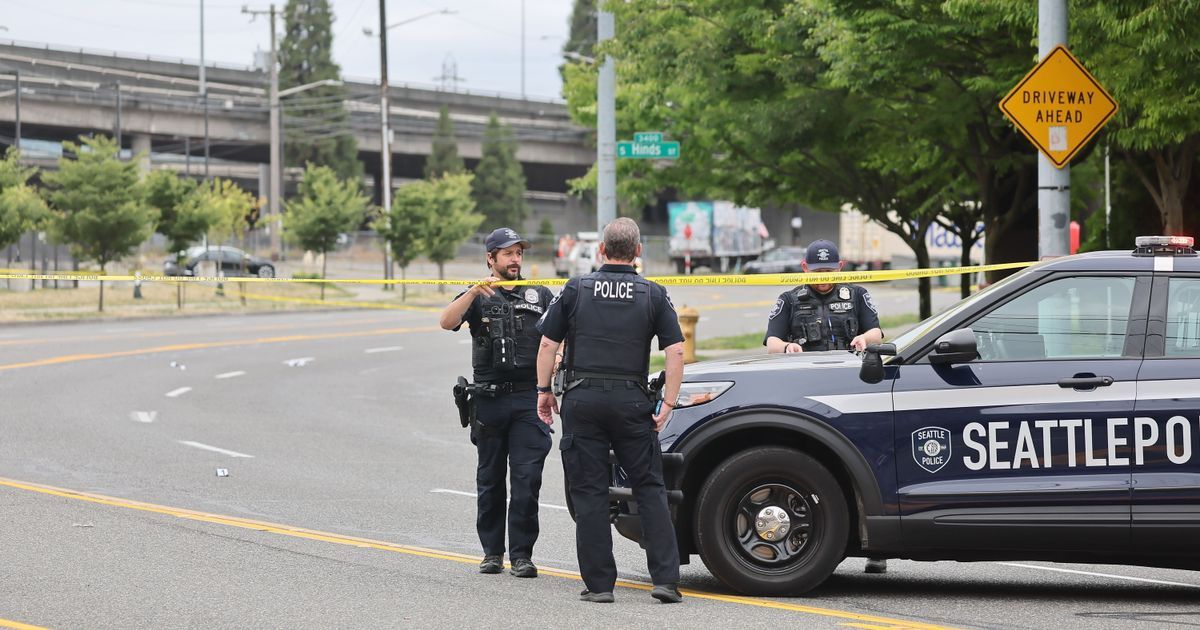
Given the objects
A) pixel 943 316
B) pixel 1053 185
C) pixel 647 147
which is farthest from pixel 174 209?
pixel 943 316

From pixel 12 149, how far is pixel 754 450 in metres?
40.7

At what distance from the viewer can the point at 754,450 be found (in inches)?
290

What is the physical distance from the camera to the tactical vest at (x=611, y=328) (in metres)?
7.24

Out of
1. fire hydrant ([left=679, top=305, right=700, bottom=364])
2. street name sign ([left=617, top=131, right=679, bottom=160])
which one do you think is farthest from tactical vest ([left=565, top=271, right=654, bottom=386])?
fire hydrant ([left=679, top=305, right=700, bottom=364])

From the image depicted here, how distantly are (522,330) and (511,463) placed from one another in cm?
70

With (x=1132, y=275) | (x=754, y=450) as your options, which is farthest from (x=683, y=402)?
(x=1132, y=275)

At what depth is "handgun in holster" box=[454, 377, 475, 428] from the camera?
8117 mm

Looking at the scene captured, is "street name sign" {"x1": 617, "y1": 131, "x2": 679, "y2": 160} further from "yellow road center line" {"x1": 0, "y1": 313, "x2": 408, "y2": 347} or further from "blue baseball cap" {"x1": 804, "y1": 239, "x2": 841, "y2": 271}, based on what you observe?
"yellow road center line" {"x1": 0, "y1": 313, "x2": 408, "y2": 347}

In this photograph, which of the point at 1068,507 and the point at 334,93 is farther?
the point at 334,93

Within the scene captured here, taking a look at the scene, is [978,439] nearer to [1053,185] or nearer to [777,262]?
[1053,185]

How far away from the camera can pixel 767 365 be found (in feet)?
24.8

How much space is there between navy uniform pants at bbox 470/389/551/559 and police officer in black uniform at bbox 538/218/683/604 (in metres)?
0.69

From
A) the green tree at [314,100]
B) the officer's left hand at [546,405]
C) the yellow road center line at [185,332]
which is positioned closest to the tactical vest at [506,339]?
the officer's left hand at [546,405]

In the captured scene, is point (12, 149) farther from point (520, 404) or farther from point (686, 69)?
point (520, 404)
